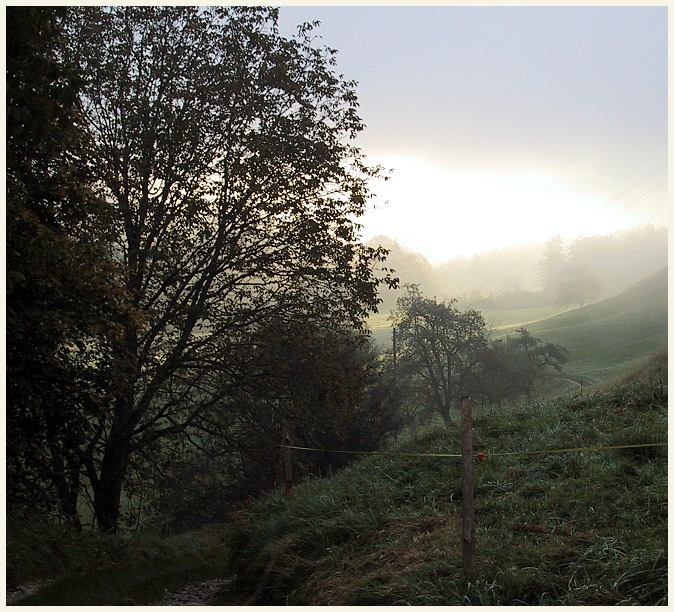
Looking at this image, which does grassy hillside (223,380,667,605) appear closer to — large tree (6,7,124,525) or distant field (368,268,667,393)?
large tree (6,7,124,525)

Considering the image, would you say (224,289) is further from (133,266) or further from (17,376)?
(17,376)

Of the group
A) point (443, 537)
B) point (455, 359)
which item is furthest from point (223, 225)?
point (455, 359)

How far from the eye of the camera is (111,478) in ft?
54.7

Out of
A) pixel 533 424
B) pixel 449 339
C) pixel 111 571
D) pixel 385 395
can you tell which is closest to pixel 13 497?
pixel 111 571

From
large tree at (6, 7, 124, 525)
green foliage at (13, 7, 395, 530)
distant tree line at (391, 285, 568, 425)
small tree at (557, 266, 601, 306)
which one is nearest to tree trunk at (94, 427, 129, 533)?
green foliage at (13, 7, 395, 530)

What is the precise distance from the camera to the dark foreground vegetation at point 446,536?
710cm

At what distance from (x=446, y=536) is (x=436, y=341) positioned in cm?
4478

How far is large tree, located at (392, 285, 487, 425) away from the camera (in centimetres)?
5103

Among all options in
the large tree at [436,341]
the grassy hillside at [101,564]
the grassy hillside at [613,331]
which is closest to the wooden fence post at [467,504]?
the grassy hillside at [101,564]

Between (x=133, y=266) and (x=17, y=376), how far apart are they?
14.2 ft

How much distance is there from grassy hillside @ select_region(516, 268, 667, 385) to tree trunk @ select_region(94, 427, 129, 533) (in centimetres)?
3883

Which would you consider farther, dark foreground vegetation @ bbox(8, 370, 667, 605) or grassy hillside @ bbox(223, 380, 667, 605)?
dark foreground vegetation @ bbox(8, 370, 667, 605)

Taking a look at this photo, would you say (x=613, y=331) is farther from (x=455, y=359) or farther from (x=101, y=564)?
(x=101, y=564)

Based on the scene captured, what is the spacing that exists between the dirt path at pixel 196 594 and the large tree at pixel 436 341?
37946mm
